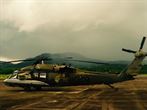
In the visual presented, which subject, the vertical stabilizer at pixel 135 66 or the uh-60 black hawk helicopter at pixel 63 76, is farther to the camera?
the vertical stabilizer at pixel 135 66

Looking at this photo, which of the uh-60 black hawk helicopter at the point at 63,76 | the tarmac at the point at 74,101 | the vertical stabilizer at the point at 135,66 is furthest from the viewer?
the vertical stabilizer at the point at 135,66

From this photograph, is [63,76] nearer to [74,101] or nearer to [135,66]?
[135,66]

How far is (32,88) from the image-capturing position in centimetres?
4597

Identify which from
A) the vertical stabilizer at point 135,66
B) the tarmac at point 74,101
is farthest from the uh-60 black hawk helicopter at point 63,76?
the tarmac at point 74,101

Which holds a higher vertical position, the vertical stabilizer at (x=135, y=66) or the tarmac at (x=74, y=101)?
the vertical stabilizer at (x=135, y=66)

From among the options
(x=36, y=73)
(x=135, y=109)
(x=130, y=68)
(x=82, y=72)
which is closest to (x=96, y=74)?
(x=82, y=72)

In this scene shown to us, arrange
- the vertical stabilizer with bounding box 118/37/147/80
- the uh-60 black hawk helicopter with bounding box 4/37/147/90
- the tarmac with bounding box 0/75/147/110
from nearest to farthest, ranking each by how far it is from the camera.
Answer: the tarmac with bounding box 0/75/147/110 → the uh-60 black hawk helicopter with bounding box 4/37/147/90 → the vertical stabilizer with bounding box 118/37/147/80

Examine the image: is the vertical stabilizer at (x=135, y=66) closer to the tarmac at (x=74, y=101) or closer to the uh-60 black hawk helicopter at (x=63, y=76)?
the uh-60 black hawk helicopter at (x=63, y=76)

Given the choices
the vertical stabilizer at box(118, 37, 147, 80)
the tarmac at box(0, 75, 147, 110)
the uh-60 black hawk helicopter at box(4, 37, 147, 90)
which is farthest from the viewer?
the vertical stabilizer at box(118, 37, 147, 80)

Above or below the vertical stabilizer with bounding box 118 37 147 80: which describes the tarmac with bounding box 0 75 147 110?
below

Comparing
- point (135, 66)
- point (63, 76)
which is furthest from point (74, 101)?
point (135, 66)

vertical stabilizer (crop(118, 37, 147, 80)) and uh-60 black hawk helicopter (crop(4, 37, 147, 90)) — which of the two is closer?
uh-60 black hawk helicopter (crop(4, 37, 147, 90))

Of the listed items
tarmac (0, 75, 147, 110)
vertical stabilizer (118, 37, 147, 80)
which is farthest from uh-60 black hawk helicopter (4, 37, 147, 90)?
tarmac (0, 75, 147, 110)

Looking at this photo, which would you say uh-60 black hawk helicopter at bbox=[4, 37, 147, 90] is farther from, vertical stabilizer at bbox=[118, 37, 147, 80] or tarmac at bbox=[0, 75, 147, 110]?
tarmac at bbox=[0, 75, 147, 110]
